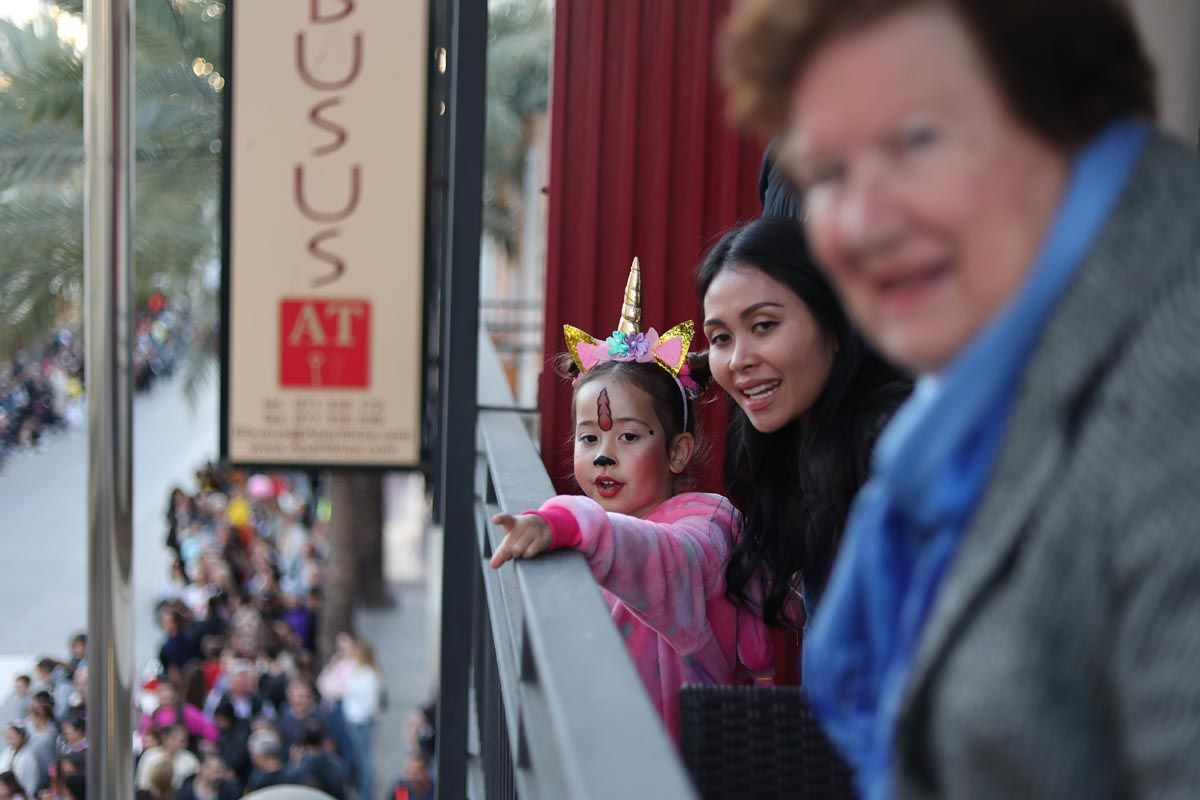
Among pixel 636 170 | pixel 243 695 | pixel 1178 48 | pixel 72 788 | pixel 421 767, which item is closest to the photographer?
pixel 1178 48

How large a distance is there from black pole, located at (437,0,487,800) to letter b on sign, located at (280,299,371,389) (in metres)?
0.23

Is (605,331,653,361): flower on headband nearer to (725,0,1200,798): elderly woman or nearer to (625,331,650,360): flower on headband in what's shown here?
(625,331,650,360): flower on headband

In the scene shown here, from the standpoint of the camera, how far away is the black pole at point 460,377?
3457 millimetres

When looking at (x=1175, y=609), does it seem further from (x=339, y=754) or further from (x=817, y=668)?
(x=339, y=754)

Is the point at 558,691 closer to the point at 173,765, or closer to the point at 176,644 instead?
the point at 173,765

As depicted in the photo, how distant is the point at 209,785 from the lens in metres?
8.05

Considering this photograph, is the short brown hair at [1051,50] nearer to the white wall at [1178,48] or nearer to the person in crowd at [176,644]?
the white wall at [1178,48]

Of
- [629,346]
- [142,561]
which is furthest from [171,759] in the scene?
[142,561]

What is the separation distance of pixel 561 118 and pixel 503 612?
191 cm

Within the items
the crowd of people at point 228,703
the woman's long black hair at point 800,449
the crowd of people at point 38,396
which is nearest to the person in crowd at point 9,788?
the crowd of people at point 228,703

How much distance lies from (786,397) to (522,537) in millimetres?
515

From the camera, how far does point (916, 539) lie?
110cm

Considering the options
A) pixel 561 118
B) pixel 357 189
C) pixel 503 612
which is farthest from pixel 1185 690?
pixel 561 118

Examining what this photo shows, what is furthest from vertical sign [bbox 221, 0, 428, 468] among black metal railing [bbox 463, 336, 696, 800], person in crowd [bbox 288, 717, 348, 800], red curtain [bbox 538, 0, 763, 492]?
person in crowd [bbox 288, 717, 348, 800]
